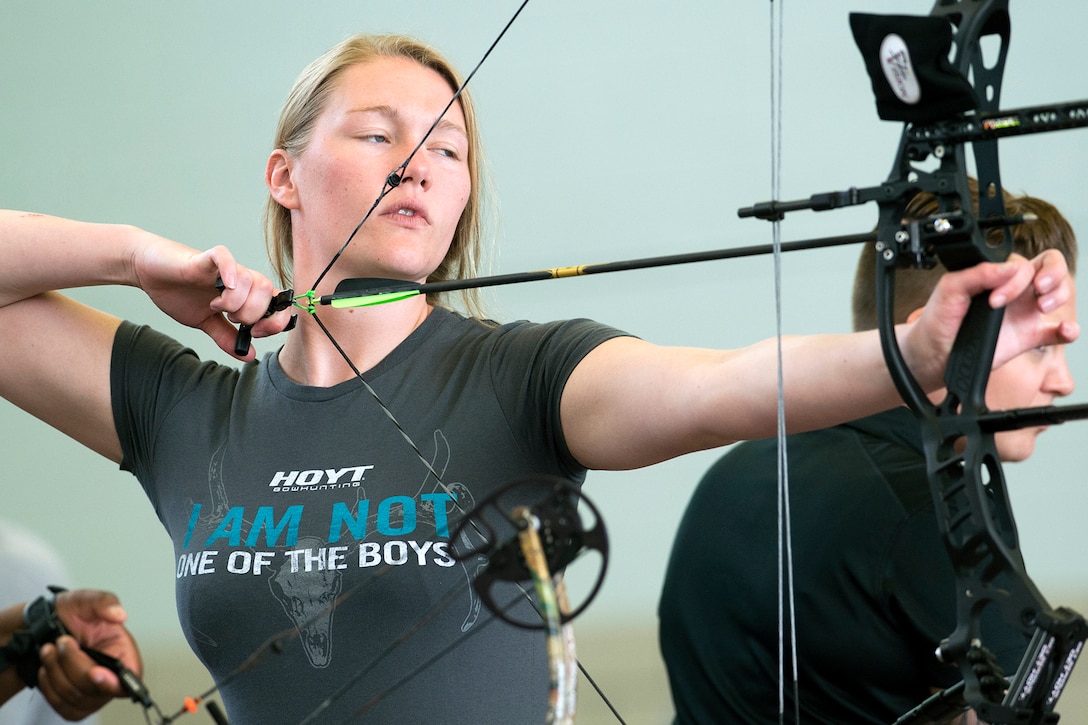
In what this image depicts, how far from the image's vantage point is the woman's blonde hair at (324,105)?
1.40m

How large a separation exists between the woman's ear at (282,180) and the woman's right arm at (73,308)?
162mm

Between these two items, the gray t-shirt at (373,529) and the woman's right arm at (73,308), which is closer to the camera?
the gray t-shirt at (373,529)

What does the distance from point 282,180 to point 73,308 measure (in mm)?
284

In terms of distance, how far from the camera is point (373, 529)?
116cm

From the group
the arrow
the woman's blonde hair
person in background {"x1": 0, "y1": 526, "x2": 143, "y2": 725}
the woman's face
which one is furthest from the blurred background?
person in background {"x1": 0, "y1": 526, "x2": 143, "y2": 725}

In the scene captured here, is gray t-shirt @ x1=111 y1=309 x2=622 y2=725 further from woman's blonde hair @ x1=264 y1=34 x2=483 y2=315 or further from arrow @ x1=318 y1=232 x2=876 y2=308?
woman's blonde hair @ x1=264 y1=34 x2=483 y2=315

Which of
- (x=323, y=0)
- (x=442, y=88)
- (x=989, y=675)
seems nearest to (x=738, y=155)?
(x=323, y=0)

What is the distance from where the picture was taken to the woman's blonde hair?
4.59 ft

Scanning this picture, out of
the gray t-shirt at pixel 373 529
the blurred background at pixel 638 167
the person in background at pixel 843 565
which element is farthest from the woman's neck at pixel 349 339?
the blurred background at pixel 638 167

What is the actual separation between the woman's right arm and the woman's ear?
0.16 meters

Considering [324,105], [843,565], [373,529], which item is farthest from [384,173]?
[843,565]

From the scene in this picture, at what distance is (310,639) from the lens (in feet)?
3.80

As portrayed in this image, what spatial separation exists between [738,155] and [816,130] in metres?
0.17

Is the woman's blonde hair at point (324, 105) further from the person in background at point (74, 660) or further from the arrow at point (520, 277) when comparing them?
the person in background at point (74, 660)
